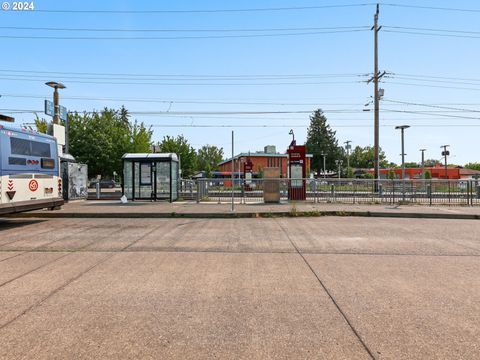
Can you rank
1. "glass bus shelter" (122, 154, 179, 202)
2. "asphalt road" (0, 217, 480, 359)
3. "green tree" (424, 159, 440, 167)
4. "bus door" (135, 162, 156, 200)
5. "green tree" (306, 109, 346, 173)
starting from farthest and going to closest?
"green tree" (424, 159, 440, 167)
"green tree" (306, 109, 346, 173)
"bus door" (135, 162, 156, 200)
"glass bus shelter" (122, 154, 179, 202)
"asphalt road" (0, 217, 480, 359)

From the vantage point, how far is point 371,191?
19078 mm

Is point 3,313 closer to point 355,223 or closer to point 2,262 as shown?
point 2,262

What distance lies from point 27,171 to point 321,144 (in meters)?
85.0

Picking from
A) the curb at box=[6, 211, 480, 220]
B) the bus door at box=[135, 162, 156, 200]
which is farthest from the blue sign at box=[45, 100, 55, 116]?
the curb at box=[6, 211, 480, 220]

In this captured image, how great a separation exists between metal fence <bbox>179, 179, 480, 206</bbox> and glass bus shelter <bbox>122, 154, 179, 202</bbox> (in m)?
1.61

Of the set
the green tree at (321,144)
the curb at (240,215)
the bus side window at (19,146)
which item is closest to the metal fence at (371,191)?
the curb at (240,215)

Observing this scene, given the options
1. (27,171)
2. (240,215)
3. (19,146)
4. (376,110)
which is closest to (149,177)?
(240,215)

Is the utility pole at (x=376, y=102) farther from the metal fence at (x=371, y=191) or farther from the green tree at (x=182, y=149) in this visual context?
the green tree at (x=182, y=149)

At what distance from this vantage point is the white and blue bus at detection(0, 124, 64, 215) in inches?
410

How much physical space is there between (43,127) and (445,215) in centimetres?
3379

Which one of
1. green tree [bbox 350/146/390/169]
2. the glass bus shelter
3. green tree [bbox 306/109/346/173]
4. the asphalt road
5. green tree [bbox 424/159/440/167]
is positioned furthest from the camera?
green tree [bbox 424/159/440/167]

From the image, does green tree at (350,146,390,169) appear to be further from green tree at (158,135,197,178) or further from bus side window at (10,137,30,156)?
bus side window at (10,137,30,156)

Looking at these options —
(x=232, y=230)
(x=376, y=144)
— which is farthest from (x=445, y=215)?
(x=376, y=144)

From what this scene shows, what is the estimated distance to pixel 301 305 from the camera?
14.5ft
